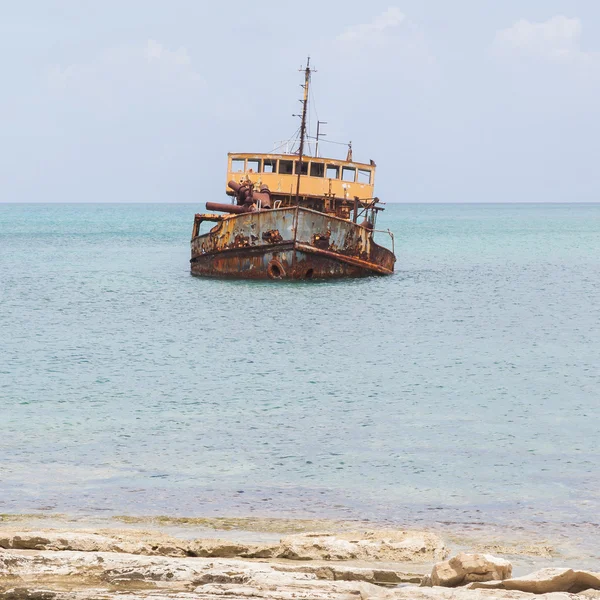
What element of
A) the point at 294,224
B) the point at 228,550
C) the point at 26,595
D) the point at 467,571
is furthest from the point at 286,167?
the point at 26,595

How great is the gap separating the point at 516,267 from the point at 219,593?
41356 millimetres

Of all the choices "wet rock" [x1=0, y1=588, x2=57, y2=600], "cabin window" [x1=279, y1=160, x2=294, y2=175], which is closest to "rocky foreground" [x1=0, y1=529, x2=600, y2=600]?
"wet rock" [x1=0, y1=588, x2=57, y2=600]

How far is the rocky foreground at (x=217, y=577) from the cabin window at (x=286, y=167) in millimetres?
26530

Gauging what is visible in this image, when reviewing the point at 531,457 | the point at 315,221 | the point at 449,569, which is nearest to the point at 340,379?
the point at 531,457

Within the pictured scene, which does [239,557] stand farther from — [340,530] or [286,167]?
[286,167]

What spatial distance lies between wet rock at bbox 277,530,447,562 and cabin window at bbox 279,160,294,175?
25.8m

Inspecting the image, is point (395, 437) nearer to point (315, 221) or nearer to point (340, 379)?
point (340, 379)

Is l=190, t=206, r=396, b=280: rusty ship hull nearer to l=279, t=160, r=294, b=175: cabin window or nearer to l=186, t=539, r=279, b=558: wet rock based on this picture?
l=279, t=160, r=294, b=175: cabin window

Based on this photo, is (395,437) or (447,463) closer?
(447,463)

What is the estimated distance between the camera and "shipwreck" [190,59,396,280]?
95.6 feet

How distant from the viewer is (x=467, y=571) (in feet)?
18.9

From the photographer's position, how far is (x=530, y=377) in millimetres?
16609

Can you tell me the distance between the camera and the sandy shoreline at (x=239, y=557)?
216 inches

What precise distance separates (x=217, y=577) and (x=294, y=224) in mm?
23395
